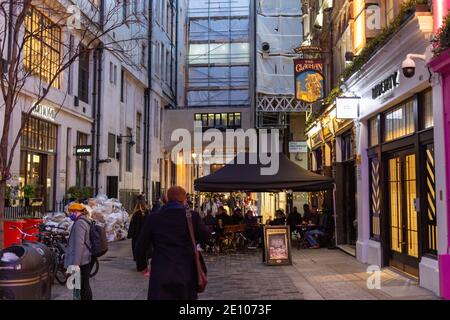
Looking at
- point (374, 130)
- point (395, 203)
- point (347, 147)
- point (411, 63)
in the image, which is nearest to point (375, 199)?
point (395, 203)

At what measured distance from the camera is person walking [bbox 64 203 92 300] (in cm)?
795

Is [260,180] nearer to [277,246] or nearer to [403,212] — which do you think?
[277,246]

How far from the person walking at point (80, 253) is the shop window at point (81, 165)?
15.1 m

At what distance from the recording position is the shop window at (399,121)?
11.1m

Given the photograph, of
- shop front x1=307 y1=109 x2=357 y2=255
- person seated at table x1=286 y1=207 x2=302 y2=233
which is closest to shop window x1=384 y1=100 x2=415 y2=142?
shop front x1=307 y1=109 x2=357 y2=255

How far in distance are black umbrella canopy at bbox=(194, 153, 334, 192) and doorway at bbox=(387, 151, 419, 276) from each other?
3468mm

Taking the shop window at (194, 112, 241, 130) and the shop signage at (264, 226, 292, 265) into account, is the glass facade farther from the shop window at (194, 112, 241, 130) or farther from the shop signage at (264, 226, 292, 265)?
the shop signage at (264, 226, 292, 265)

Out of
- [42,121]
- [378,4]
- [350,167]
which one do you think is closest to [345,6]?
[378,4]

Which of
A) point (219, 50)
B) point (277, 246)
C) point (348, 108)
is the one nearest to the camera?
point (277, 246)

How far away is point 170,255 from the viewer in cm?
571

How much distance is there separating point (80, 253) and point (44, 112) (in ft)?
38.9

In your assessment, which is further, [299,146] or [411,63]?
[299,146]

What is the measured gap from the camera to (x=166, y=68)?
40.9 metres

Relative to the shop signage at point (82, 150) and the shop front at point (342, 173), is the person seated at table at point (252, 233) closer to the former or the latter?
the shop front at point (342, 173)
